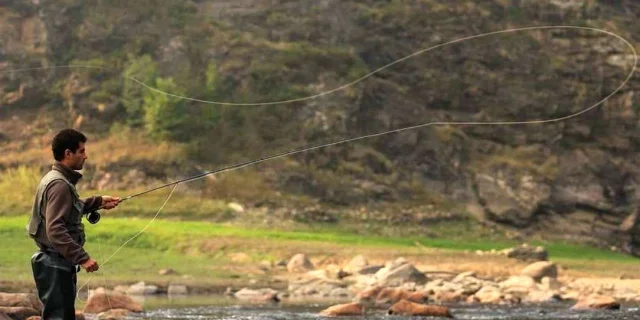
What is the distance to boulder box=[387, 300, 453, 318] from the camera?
2264 cm

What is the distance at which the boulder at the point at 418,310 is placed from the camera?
74.3 ft

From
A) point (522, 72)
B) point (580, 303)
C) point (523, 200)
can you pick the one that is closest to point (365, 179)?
point (523, 200)

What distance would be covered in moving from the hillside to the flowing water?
2224 centimetres

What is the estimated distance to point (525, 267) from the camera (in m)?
37.6

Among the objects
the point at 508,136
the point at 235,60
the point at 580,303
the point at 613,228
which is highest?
the point at 235,60

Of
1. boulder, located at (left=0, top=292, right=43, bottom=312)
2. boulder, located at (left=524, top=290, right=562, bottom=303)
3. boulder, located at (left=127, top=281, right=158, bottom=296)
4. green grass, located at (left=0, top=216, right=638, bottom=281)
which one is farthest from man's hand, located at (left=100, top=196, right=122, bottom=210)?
boulder, located at (left=524, top=290, right=562, bottom=303)

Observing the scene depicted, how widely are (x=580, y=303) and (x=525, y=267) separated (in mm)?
11005

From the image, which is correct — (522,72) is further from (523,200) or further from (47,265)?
(47,265)

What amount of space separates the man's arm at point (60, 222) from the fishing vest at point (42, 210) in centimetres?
5

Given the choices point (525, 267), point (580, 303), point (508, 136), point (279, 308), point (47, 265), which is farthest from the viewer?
point (508, 136)

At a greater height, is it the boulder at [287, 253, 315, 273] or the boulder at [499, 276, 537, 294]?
the boulder at [287, 253, 315, 273]

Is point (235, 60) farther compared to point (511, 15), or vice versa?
point (511, 15)

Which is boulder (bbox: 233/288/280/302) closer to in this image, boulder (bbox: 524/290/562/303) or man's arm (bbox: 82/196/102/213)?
boulder (bbox: 524/290/562/303)

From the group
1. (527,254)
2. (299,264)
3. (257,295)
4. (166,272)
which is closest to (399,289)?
(257,295)
